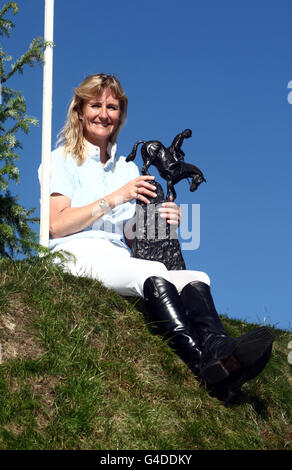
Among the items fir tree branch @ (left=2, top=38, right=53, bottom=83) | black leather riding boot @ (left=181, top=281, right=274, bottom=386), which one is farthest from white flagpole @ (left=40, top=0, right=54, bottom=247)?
black leather riding boot @ (left=181, top=281, right=274, bottom=386)

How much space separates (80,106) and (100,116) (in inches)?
11.3

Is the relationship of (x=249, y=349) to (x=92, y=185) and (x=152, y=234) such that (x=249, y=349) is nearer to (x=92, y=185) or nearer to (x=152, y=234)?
(x=152, y=234)

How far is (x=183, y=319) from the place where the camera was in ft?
17.1

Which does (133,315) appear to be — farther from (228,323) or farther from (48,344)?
(228,323)

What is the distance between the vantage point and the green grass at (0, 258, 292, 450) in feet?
13.8

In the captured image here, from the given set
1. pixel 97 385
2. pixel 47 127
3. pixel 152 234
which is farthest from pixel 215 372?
pixel 47 127

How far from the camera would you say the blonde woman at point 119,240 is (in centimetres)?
485

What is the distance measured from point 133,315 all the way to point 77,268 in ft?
2.47

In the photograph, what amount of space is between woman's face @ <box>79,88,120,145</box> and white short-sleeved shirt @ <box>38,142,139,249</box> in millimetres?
150

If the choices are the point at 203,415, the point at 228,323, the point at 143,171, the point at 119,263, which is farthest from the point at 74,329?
the point at 228,323

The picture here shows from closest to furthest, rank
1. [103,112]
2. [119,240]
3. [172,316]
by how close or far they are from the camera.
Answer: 1. [172,316]
2. [119,240]
3. [103,112]

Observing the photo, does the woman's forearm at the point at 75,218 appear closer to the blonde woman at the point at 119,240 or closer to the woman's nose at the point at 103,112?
the blonde woman at the point at 119,240

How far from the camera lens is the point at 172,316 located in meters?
5.20

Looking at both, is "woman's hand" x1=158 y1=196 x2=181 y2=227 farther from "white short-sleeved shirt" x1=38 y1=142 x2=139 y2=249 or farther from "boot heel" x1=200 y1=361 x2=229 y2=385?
"boot heel" x1=200 y1=361 x2=229 y2=385
